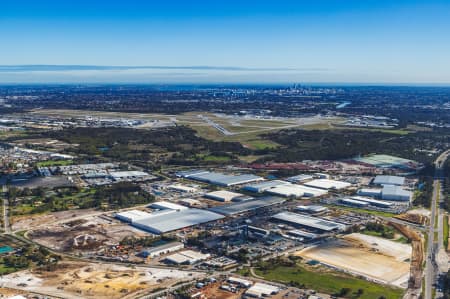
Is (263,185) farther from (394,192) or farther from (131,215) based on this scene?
(131,215)

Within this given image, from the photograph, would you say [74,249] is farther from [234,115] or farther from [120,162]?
[234,115]

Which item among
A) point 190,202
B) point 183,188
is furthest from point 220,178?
point 190,202

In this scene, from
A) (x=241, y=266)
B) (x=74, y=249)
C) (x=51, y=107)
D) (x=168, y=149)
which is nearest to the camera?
(x=241, y=266)

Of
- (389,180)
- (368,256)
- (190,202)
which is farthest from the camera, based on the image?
(389,180)

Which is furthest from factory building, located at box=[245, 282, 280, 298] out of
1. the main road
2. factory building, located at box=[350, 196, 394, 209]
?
Answer: factory building, located at box=[350, 196, 394, 209]

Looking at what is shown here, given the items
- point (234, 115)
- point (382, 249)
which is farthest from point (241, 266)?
point (234, 115)

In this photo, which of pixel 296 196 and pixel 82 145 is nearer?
pixel 296 196

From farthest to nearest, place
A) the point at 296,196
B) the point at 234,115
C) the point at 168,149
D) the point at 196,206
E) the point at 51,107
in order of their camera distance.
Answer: the point at 51,107, the point at 234,115, the point at 168,149, the point at 296,196, the point at 196,206
